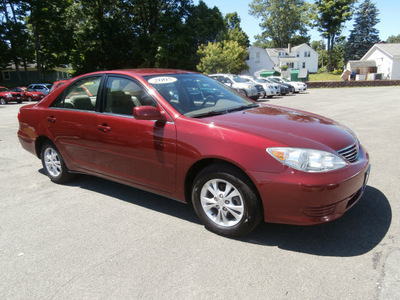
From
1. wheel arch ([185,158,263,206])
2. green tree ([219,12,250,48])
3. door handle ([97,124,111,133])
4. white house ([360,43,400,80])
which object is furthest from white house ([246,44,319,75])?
wheel arch ([185,158,263,206])

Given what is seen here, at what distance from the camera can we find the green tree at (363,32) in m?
69.9

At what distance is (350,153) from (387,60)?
61.4m

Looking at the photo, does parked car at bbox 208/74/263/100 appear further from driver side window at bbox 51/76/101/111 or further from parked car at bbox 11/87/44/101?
parked car at bbox 11/87/44/101

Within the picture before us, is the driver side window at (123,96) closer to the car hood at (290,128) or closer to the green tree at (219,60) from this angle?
the car hood at (290,128)

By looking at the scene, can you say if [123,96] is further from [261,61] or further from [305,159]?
[261,61]

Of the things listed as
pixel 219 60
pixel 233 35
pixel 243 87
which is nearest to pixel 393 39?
pixel 233 35

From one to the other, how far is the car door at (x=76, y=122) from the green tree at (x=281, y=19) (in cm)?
7840

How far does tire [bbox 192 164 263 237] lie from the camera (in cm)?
287

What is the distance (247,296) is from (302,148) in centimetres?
130

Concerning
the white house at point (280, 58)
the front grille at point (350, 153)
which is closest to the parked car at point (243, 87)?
the front grille at point (350, 153)

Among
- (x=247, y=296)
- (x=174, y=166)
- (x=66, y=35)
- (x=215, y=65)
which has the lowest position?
(x=247, y=296)

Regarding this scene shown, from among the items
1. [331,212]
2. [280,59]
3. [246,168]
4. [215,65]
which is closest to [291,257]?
[331,212]

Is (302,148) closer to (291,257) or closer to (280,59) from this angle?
(291,257)

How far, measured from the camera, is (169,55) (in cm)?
3797
